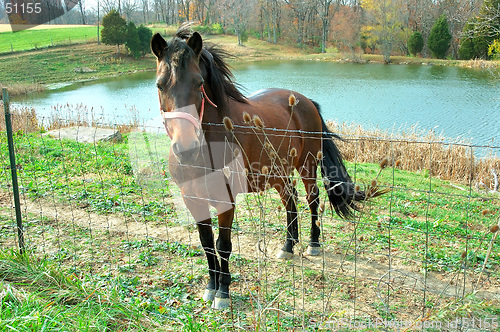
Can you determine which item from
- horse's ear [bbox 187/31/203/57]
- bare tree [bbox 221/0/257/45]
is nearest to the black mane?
horse's ear [bbox 187/31/203/57]

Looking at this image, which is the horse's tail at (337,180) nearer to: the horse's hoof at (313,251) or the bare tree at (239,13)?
the horse's hoof at (313,251)

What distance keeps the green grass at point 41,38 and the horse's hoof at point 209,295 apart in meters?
39.5

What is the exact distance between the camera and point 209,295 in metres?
3.35

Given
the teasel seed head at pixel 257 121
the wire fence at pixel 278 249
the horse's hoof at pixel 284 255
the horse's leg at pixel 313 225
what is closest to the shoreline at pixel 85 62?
the wire fence at pixel 278 249

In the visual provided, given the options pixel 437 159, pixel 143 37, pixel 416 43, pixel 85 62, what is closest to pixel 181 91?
pixel 437 159

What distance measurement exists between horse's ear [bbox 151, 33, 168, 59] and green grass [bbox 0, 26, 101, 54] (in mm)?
39131

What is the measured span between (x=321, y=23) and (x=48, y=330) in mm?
53225

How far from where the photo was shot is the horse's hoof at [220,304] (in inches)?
127

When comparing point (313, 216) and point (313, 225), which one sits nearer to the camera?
point (313, 225)

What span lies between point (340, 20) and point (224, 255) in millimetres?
48645

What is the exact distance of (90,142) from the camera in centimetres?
882

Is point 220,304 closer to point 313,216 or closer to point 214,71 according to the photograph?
point 313,216

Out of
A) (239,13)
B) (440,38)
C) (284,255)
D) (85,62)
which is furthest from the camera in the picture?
(239,13)

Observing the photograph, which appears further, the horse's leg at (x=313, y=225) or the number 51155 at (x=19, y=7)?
the number 51155 at (x=19, y=7)
